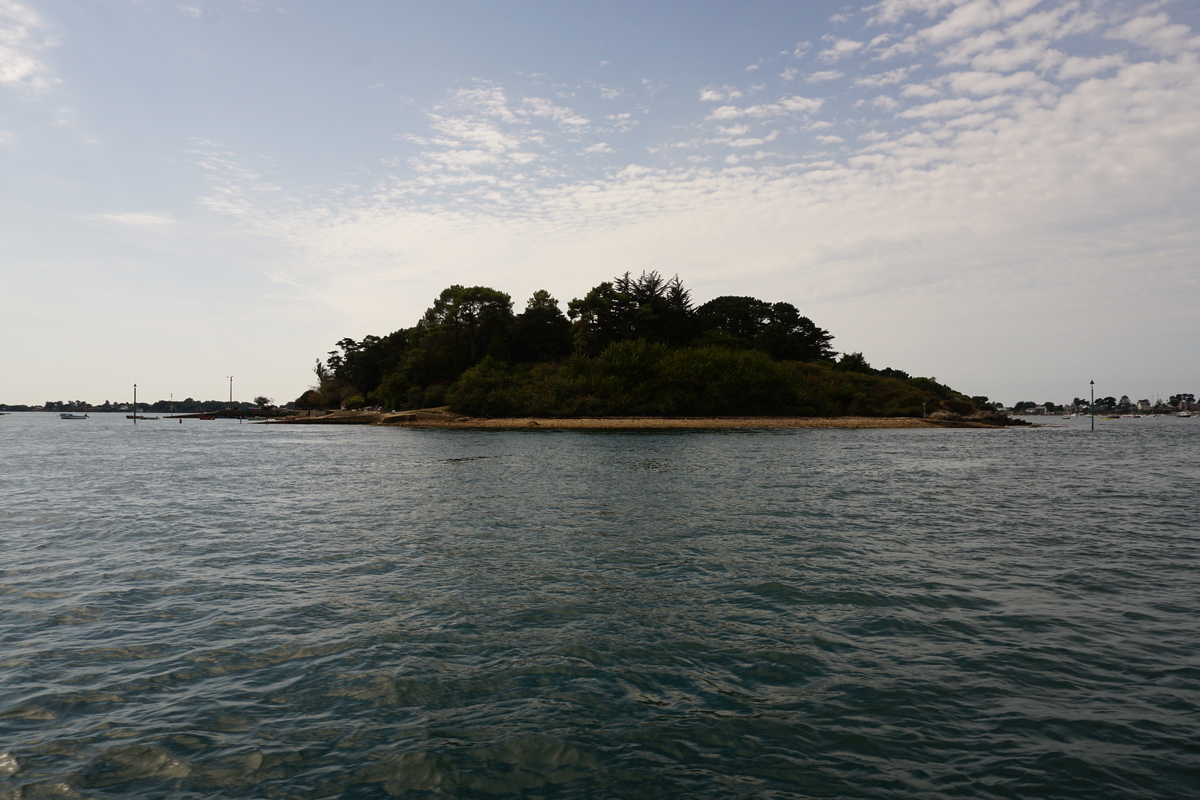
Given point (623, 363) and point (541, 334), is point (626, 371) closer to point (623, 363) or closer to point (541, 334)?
point (623, 363)

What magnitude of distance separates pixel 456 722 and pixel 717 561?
24.6 ft

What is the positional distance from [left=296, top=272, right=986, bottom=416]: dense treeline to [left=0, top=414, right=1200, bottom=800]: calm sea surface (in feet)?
226

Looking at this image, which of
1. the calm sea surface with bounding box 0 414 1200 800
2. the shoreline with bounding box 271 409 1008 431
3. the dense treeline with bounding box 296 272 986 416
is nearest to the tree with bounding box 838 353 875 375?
the dense treeline with bounding box 296 272 986 416

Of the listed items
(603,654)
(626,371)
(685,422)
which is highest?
(626,371)

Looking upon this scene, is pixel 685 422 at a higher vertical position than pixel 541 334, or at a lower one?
lower

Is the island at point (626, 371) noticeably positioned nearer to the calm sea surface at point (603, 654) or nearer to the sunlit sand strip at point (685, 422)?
the sunlit sand strip at point (685, 422)

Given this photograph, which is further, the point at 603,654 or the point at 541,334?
the point at 541,334

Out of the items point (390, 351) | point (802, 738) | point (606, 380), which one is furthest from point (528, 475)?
point (390, 351)

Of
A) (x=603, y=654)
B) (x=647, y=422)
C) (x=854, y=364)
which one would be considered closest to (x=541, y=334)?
(x=647, y=422)

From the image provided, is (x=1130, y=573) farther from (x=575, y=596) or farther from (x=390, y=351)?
(x=390, y=351)

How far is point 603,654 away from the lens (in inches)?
320

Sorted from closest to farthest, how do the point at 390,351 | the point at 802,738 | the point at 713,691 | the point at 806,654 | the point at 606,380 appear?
the point at 802,738
the point at 713,691
the point at 806,654
the point at 606,380
the point at 390,351

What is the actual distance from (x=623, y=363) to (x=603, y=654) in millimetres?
79776

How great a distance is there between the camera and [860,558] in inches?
517
